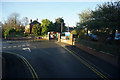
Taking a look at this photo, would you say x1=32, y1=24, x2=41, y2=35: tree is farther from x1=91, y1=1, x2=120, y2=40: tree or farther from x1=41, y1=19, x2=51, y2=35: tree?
x1=91, y1=1, x2=120, y2=40: tree

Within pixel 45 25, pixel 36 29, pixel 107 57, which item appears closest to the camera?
pixel 107 57

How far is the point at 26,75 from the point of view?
26.9 ft

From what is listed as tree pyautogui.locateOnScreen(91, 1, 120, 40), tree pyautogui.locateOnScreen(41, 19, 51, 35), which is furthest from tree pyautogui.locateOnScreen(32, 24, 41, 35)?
tree pyautogui.locateOnScreen(91, 1, 120, 40)

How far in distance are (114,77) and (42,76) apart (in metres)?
6.00

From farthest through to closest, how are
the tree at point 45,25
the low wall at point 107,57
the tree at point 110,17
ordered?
the tree at point 45,25, the tree at point 110,17, the low wall at point 107,57

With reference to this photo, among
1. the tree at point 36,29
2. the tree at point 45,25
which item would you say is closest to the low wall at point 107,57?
the tree at point 45,25

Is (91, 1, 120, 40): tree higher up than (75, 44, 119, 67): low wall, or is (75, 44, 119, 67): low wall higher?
(91, 1, 120, 40): tree

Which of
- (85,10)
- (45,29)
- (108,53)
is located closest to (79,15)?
(85,10)

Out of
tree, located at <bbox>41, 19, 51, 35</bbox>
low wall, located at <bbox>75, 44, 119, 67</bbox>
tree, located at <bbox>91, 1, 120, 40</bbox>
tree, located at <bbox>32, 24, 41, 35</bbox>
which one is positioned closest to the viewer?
low wall, located at <bbox>75, 44, 119, 67</bbox>

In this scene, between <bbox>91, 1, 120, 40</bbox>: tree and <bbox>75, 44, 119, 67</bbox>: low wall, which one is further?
<bbox>91, 1, 120, 40</bbox>: tree

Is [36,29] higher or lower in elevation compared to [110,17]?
higher

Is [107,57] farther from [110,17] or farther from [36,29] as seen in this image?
[36,29]

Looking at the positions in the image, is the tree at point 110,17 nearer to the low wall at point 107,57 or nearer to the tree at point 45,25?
the low wall at point 107,57

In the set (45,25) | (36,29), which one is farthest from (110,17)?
(36,29)
